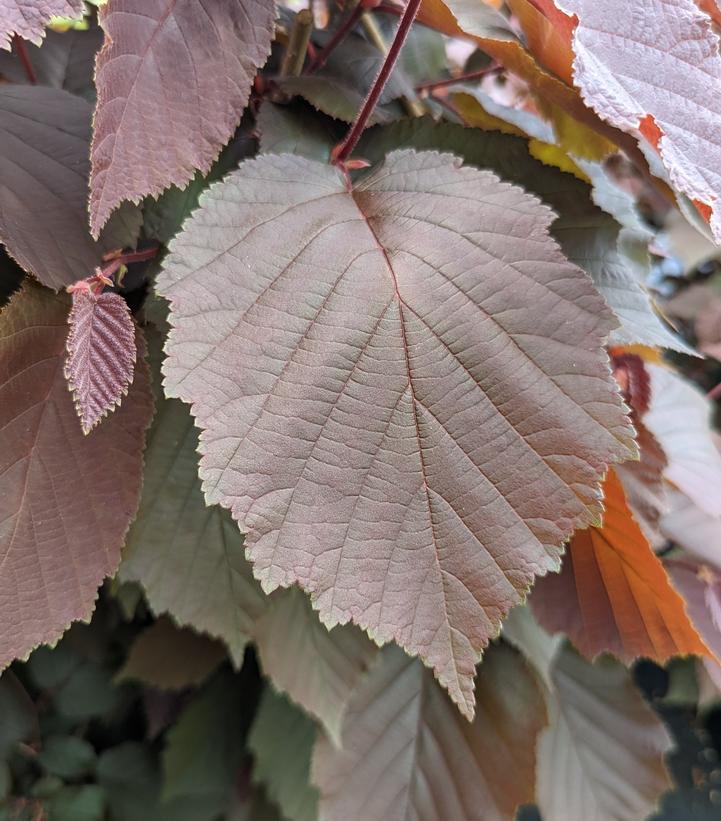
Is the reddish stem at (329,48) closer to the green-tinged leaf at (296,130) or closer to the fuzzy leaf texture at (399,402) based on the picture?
the green-tinged leaf at (296,130)

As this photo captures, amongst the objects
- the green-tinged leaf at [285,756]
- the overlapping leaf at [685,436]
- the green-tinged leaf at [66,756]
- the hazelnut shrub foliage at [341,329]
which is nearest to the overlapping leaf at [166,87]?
the hazelnut shrub foliage at [341,329]

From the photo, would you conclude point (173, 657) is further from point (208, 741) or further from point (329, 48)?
point (329, 48)

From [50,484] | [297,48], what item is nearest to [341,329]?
[50,484]

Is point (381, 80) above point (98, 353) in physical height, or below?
above

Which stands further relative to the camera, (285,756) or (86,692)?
(86,692)

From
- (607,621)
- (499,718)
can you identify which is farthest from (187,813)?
(607,621)
